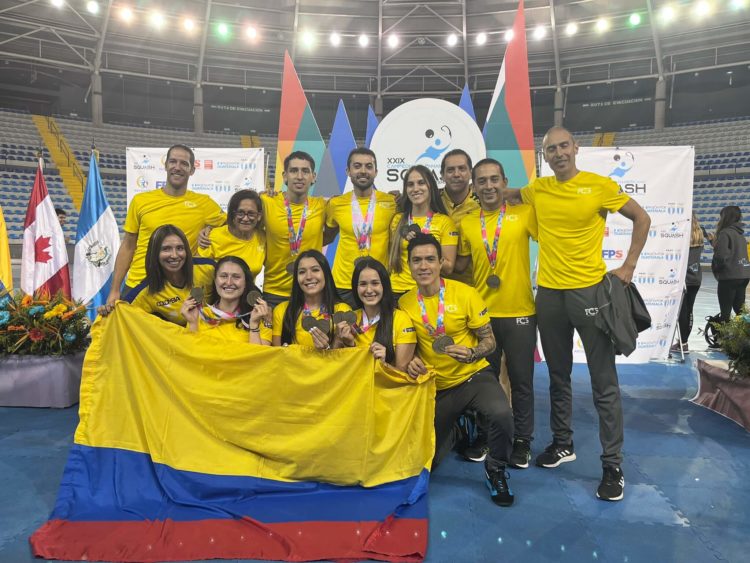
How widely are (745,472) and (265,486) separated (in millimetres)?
2616

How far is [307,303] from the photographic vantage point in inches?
104

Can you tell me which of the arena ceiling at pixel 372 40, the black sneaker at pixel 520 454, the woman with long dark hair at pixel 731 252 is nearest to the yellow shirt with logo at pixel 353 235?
the black sneaker at pixel 520 454

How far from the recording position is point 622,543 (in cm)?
207

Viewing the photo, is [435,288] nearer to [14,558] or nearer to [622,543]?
[622,543]

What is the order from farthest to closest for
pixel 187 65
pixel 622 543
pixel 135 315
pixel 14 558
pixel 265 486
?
1. pixel 187 65
2. pixel 135 315
3. pixel 265 486
4. pixel 622 543
5. pixel 14 558

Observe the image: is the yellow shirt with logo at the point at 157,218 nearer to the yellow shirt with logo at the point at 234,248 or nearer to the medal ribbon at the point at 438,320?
the yellow shirt with logo at the point at 234,248

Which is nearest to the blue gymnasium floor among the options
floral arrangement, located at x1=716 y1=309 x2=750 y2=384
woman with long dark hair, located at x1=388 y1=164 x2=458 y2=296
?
floral arrangement, located at x1=716 y1=309 x2=750 y2=384

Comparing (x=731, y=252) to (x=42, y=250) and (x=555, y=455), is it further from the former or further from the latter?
(x=42, y=250)

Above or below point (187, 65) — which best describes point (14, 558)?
below

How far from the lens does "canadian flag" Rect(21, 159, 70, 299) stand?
5605mm

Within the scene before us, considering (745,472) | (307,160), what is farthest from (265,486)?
(745,472)

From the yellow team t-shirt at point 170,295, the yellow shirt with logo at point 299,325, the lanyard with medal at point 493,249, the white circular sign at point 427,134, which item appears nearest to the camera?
the yellow shirt with logo at point 299,325

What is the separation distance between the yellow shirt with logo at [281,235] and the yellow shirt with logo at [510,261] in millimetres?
983

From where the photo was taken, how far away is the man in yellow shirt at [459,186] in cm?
302
